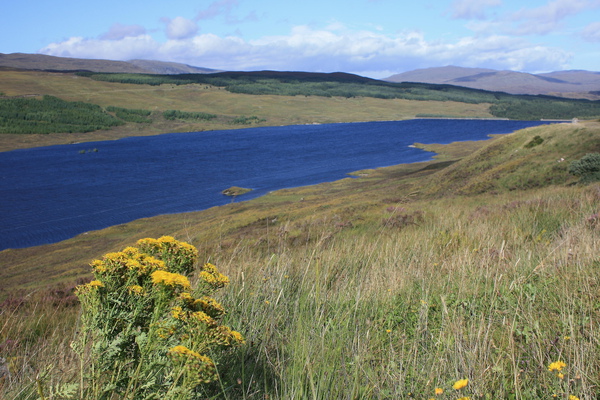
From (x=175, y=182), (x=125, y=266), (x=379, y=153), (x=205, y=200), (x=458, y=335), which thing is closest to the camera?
(x=125, y=266)

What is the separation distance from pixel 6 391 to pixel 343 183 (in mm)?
44539

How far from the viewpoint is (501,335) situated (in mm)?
2881

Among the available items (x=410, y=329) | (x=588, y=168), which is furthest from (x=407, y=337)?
(x=588, y=168)

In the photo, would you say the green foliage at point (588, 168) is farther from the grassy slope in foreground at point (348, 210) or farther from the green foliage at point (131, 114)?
the green foliage at point (131, 114)

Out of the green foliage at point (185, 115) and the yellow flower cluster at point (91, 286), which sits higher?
the yellow flower cluster at point (91, 286)

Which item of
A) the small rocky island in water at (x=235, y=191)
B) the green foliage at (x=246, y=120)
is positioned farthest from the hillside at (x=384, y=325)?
the green foliage at (x=246, y=120)

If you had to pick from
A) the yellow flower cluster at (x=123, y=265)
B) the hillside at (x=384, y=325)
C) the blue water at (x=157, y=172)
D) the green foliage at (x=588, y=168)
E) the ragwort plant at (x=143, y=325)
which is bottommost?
the blue water at (x=157, y=172)

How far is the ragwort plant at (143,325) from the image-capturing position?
177cm

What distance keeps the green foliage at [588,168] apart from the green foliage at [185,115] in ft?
418

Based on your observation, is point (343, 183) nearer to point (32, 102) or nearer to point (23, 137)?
point (23, 137)

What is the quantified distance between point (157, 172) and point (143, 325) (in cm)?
6285

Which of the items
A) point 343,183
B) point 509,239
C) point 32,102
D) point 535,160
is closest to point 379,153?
point 343,183

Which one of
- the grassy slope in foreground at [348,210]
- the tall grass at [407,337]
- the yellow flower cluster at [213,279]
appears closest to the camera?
the yellow flower cluster at [213,279]

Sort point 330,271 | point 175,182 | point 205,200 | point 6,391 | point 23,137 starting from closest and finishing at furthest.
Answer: point 6,391
point 330,271
point 205,200
point 175,182
point 23,137
